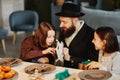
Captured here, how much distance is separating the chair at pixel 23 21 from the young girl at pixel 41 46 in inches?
128

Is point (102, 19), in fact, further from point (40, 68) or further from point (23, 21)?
point (40, 68)

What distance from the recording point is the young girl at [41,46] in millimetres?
2562

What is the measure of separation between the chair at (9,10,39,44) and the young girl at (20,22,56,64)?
3239mm

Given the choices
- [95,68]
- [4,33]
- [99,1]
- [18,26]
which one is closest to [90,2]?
[99,1]

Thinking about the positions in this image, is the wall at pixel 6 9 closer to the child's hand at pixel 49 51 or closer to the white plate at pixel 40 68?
the child's hand at pixel 49 51

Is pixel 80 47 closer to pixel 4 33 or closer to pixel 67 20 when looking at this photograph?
pixel 67 20

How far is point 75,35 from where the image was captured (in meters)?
2.73

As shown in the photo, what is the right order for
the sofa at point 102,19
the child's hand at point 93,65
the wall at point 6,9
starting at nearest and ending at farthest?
the child's hand at point 93,65, the sofa at point 102,19, the wall at point 6,9

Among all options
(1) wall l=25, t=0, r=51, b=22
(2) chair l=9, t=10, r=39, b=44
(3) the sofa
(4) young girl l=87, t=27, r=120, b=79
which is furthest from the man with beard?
(1) wall l=25, t=0, r=51, b=22

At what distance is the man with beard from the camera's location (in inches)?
104

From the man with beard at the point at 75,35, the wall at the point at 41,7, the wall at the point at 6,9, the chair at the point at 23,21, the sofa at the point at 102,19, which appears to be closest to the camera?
the man with beard at the point at 75,35

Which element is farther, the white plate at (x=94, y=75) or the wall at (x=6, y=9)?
the wall at (x=6, y=9)

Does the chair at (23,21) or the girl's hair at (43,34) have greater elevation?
the girl's hair at (43,34)

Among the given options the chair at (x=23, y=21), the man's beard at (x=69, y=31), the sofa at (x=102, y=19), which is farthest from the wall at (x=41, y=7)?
the man's beard at (x=69, y=31)
